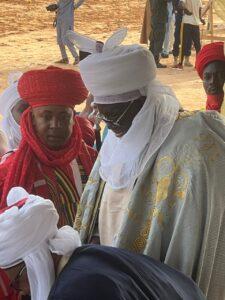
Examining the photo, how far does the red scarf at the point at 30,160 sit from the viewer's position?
316 cm

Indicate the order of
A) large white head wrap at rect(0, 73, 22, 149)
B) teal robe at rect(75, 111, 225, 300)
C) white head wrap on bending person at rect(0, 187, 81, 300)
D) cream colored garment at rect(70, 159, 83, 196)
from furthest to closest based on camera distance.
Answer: large white head wrap at rect(0, 73, 22, 149) → cream colored garment at rect(70, 159, 83, 196) → teal robe at rect(75, 111, 225, 300) → white head wrap on bending person at rect(0, 187, 81, 300)

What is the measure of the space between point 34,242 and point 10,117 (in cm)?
204

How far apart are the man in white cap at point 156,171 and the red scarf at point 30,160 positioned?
47 centimetres

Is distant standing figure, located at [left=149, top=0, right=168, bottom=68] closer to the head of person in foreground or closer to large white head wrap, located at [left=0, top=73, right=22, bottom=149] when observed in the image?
large white head wrap, located at [left=0, top=73, right=22, bottom=149]

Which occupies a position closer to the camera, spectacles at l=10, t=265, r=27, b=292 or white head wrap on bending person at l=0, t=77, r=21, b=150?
spectacles at l=10, t=265, r=27, b=292

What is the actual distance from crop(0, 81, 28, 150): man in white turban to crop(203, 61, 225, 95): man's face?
143 centimetres

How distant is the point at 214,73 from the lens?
4602 mm

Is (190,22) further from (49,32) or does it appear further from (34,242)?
(34,242)

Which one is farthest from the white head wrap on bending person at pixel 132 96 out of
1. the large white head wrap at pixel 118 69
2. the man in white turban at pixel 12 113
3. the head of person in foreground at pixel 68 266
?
the man in white turban at pixel 12 113

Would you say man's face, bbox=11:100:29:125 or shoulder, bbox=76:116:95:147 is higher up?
man's face, bbox=11:100:29:125

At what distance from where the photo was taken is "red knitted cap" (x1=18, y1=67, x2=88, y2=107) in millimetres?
3324

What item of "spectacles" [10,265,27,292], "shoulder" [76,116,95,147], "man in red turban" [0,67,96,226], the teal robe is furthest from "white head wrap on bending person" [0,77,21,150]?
"spectacles" [10,265,27,292]

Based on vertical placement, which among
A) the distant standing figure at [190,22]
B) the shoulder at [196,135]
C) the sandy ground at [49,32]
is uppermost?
the shoulder at [196,135]

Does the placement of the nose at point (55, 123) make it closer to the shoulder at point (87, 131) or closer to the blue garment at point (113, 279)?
the shoulder at point (87, 131)
